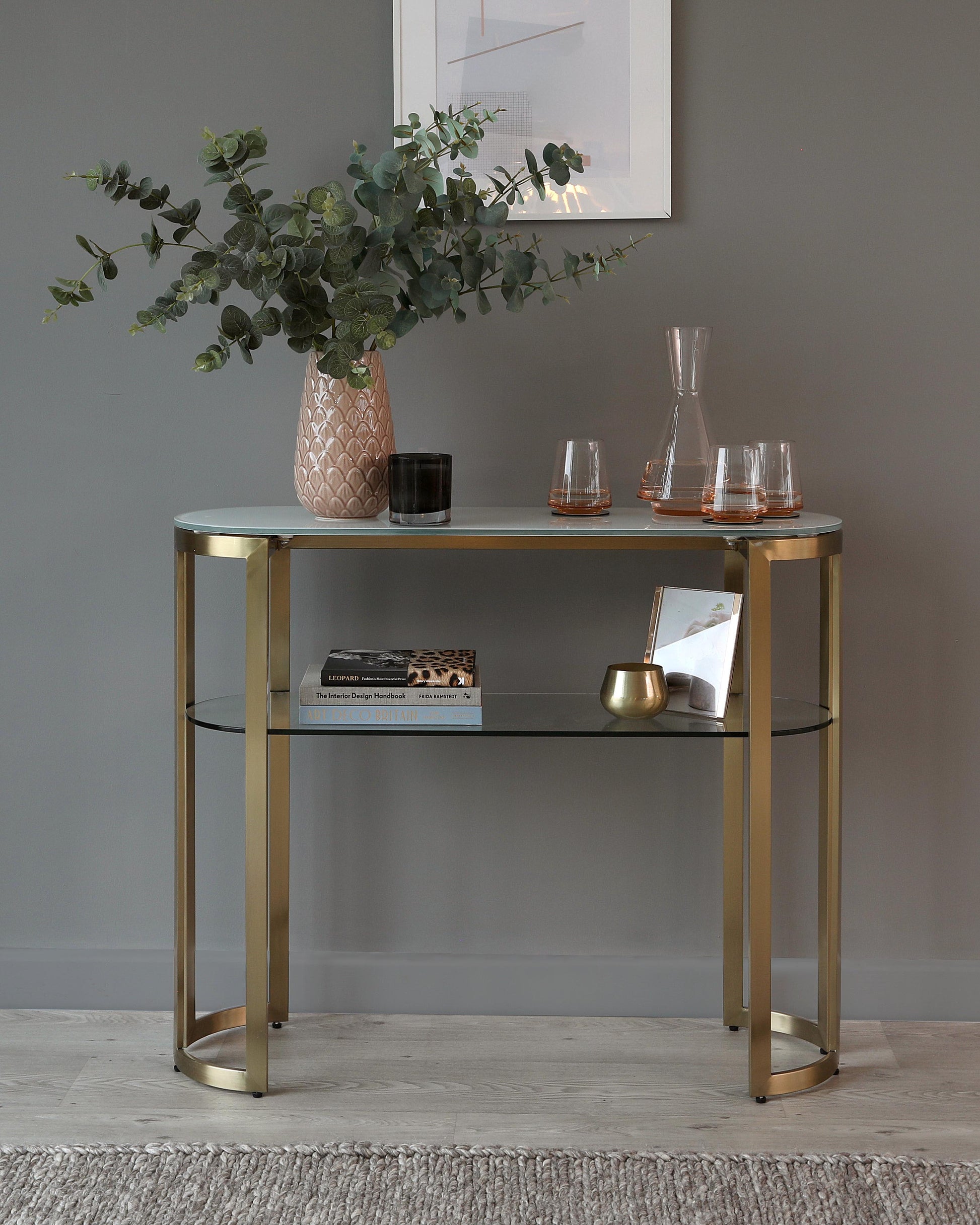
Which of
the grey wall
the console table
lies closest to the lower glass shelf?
the console table

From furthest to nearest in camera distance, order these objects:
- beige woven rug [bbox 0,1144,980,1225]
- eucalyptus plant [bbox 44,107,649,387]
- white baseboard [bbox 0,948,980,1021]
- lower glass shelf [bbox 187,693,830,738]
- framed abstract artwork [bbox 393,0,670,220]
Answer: white baseboard [bbox 0,948,980,1021]
framed abstract artwork [bbox 393,0,670,220]
lower glass shelf [bbox 187,693,830,738]
eucalyptus plant [bbox 44,107,649,387]
beige woven rug [bbox 0,1144,980,1225]

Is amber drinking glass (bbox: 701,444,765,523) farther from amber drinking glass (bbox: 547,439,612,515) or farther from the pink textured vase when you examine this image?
the pink textured vase

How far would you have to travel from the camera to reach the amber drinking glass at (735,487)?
5.43ft

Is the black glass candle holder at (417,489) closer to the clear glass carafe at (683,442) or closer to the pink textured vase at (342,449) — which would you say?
the pink textured vase at (342,449)

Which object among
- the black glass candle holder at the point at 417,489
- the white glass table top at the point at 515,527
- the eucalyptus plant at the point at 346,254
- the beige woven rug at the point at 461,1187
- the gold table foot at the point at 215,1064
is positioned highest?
the eucalyptus plant at the point at 346,254

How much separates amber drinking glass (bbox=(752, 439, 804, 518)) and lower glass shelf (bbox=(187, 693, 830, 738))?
34 cm

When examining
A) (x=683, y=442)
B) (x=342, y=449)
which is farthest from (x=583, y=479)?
(x=342, y=449)

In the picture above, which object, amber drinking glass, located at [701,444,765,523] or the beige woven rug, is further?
amber drinking glass, located at [701,444,765,523]

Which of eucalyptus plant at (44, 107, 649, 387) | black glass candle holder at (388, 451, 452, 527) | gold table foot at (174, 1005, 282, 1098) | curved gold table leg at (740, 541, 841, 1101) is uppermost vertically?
eucalyptus plant at (44, 107, 649, 387)

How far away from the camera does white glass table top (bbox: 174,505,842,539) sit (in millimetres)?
1624

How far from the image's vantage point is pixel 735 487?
1.66 metres

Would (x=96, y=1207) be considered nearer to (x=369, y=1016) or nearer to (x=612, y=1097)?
(x=369, y=1016)

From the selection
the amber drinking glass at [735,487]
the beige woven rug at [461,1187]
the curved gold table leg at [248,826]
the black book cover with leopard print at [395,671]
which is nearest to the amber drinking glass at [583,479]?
the amber drinking glass at [735,487]

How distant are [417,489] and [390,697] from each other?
12.8 inches
